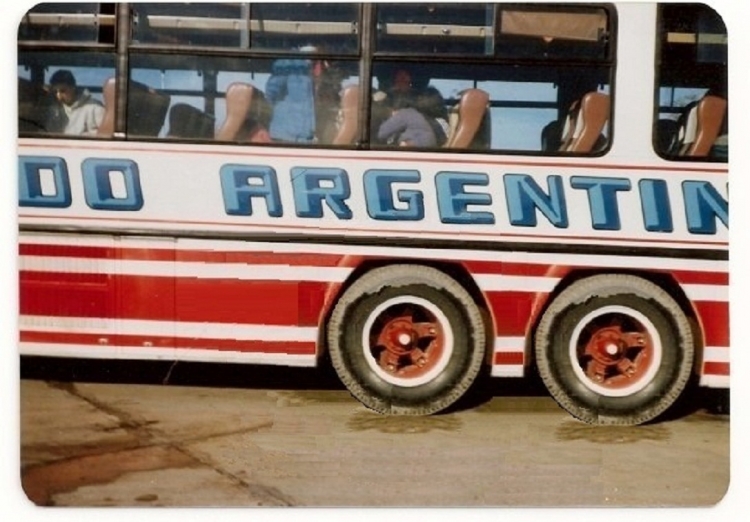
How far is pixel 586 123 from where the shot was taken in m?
3.72

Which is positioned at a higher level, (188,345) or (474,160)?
(474,160)

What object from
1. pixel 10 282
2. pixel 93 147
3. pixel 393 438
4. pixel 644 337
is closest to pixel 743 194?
pixel 644 337

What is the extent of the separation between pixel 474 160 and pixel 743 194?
1.09 metres

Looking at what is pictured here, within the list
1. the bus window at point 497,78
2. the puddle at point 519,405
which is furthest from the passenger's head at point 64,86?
the puddle at point 519,405

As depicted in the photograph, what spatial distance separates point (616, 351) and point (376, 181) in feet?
4.14

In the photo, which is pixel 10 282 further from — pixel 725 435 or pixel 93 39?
pixel 725 435

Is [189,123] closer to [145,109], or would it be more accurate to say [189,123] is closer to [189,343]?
[145,109]

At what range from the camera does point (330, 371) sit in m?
3.81

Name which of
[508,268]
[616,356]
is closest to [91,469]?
[508,268]

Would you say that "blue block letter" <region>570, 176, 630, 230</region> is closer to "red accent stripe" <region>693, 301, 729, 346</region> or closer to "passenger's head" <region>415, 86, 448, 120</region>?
"red accent stripe" <region>693, 301, 729, 346</region>

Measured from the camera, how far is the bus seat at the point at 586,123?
3.72 meters

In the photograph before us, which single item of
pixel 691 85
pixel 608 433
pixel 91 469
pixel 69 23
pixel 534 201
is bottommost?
pixel 91 469

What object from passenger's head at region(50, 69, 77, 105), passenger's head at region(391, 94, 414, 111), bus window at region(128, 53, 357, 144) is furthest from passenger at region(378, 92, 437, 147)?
passenger's head at region(50, 69, 77, 105)

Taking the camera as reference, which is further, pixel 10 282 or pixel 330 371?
pixel 330 371
